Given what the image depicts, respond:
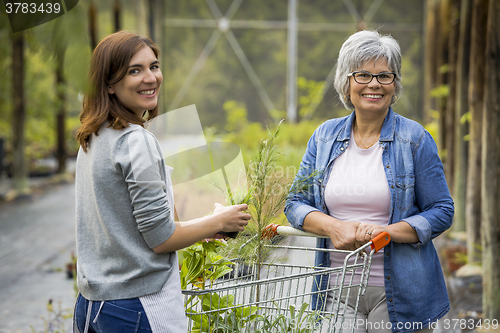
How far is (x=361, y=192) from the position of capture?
1.99m

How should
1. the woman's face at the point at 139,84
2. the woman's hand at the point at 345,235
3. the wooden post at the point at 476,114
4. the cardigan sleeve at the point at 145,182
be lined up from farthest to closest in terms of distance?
the wooden post at the point at 476,114 → the woman's hand at the point at 345,235 → the woman's face at the point at 139,84 → the cardigan sleeve at the point at 145,182

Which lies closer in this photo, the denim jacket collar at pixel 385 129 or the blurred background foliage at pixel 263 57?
the denim jacket collar at pixel 385 129

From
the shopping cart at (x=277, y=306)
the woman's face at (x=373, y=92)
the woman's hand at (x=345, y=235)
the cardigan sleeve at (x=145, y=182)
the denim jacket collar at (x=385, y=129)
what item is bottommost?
the shopping cart at (x=277, y=306)

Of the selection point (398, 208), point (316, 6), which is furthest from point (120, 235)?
point (316, 6)

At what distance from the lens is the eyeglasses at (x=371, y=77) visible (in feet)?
6.45

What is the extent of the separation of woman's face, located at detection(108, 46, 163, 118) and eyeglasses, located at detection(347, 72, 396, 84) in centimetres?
82

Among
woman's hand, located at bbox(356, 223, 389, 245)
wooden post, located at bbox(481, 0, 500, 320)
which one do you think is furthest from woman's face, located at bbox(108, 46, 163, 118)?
wooden post, located at bbox(481, 0, 500, 320)

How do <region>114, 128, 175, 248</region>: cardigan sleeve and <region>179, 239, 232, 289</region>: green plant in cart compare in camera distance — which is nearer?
<region>114, 128, 175, 248</region>: cardigan sleeve

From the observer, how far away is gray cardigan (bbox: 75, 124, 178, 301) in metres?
1.43

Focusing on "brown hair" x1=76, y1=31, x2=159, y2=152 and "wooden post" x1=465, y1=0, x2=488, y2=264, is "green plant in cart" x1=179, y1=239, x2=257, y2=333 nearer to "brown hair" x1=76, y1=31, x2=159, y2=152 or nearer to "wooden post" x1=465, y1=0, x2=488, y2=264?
"brown hair" x1=76, y1=31, x2=159, y2=152

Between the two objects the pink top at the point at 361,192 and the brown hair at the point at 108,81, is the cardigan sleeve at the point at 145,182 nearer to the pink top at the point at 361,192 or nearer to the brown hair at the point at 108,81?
the brown hair at the point at 108,81

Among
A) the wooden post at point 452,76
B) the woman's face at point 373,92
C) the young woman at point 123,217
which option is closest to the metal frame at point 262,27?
the wooden post at point 452,76

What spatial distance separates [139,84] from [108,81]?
0.31 ft

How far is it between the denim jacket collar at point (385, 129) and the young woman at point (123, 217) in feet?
2.64
